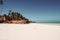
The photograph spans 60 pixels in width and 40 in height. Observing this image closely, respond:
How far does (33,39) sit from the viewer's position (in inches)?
134

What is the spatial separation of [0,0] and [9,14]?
1379 cm

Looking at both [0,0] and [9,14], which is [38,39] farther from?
[9,14]

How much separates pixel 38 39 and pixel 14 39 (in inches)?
25.0

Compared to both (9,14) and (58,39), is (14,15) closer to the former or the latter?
(9,14)

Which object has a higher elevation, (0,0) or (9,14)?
(0,0)

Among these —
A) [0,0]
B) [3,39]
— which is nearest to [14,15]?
[0,0]

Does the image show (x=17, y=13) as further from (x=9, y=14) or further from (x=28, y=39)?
(x=28, y=39)

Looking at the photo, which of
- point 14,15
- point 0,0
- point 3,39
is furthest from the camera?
point 14,15

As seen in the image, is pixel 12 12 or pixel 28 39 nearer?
pixel 28 39

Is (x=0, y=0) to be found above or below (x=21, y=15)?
above

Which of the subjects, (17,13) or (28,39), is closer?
(28,39)

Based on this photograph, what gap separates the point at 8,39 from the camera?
3.34 meters

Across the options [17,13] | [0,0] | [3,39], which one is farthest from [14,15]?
[3,39]

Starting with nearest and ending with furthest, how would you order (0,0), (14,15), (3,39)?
(3,39), (0,0), (14,15)
